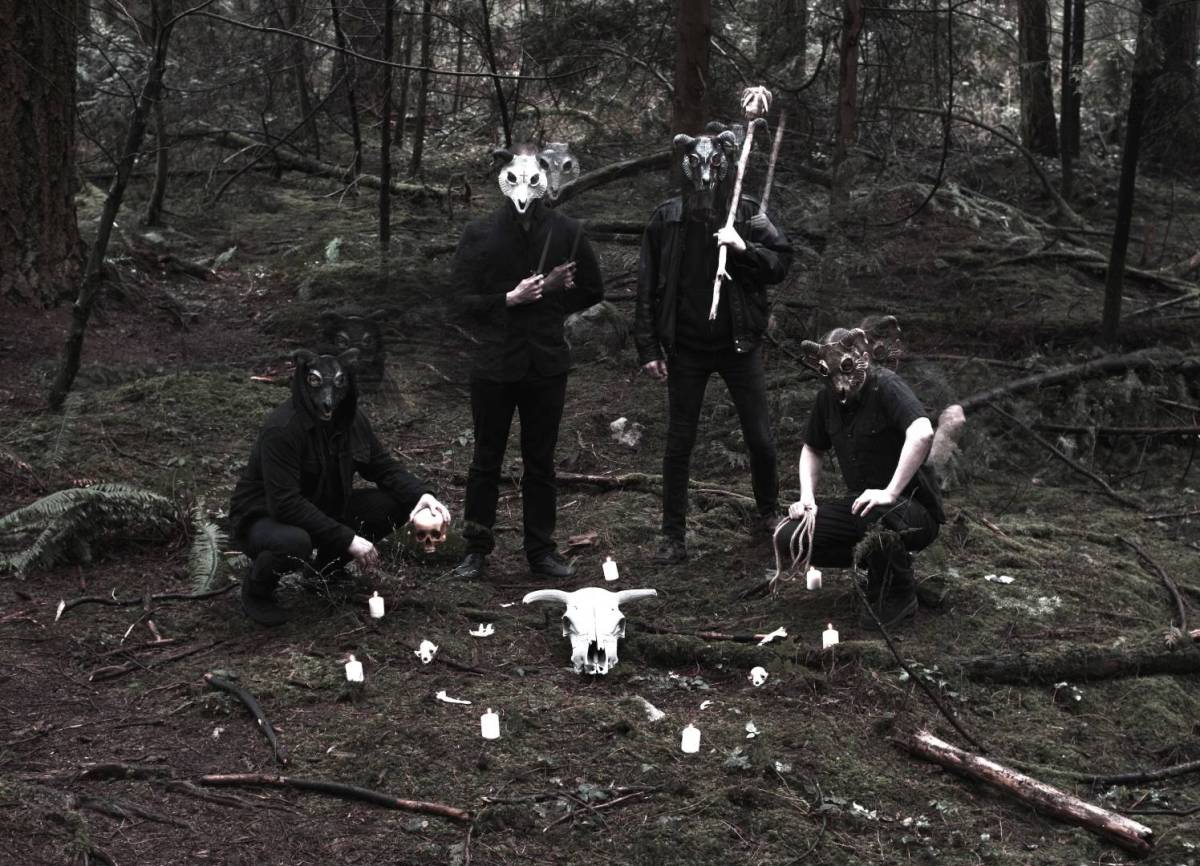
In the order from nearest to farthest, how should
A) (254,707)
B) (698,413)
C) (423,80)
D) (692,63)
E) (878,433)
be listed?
1. (254,707)
2. (878,433)
3. (698,413)
4. (692,63)
5. (423,80)

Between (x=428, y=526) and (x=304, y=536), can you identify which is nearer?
(x=304, y=536)

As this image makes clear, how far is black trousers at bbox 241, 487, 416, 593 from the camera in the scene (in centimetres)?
583

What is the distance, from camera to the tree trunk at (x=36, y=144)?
32.3ft

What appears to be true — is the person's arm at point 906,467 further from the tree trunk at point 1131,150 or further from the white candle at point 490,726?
the tree trunk at point 1131,150

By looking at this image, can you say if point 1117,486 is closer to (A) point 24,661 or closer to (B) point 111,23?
(A) point 24,661

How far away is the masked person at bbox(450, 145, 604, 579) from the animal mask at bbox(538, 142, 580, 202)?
3 centimetres

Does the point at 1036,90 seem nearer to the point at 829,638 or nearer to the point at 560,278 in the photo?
the point at 560,278

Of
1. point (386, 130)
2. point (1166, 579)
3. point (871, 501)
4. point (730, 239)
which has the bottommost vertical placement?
point (1166, 579)

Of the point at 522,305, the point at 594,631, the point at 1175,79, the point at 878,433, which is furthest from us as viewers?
the point at 1175,79

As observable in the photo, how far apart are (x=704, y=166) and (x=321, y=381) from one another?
2405 mm

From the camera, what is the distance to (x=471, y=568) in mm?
6820

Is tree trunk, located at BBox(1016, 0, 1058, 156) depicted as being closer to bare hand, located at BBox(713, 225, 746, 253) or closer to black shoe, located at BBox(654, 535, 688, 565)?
bare hand, located at BBox(713, 225, 746, 253)

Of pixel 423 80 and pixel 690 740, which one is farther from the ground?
pixel 423 80

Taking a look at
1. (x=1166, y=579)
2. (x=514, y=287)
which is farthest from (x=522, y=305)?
(x=1166, y=579)
